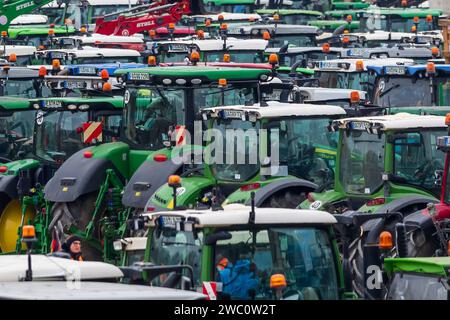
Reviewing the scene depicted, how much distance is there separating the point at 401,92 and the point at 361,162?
6.86 metres

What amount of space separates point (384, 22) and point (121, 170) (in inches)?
836

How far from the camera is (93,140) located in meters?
21.9

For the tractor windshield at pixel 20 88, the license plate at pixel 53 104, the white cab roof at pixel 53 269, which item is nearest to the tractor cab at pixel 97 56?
the tractor windshield at pixel 20 88

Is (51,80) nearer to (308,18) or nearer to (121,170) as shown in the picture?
(121,170)

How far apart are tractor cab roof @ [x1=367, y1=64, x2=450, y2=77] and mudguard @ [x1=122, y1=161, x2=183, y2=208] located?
5653 millimetres

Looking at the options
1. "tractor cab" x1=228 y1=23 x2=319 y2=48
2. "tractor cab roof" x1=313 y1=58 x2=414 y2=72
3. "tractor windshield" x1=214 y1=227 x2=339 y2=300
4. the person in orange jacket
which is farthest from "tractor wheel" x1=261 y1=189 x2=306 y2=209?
"tractor cab" x1=228 y1=23 x2=319 y2=48

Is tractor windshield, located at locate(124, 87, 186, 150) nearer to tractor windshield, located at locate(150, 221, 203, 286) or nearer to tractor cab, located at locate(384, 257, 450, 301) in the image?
tractor windshield, located at locate(150, 221, 203, 286)

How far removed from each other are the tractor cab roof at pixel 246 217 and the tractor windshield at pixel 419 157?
157 inches

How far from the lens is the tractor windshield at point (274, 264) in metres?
13.5

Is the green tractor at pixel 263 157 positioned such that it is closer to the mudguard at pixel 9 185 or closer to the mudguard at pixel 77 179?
the mudguard at pixel 77 179

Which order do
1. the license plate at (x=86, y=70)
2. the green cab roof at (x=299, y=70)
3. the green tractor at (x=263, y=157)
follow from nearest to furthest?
1. the green tractor at (x=263, y=157)
2. the license plate at (x=86, y=70)
3. the green cab roof at (x=299, y=70)

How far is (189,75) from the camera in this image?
2100cm

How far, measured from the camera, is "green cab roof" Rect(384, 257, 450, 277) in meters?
13.3

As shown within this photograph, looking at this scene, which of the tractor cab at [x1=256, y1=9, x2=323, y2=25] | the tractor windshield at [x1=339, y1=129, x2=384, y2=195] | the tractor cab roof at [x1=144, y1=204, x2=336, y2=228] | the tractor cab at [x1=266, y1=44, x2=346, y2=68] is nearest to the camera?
the tractor cab roof at [x1=144, y1=204, x2=336, y2=228]
